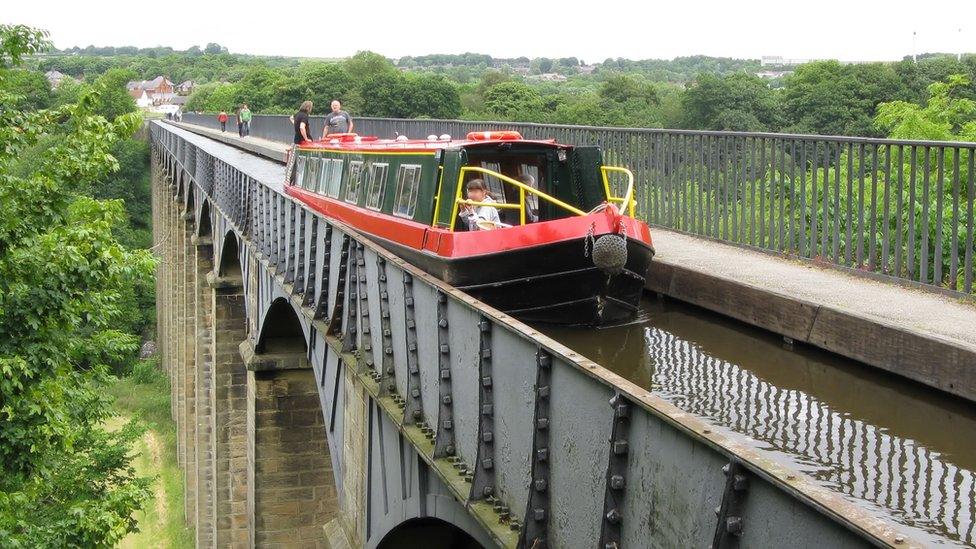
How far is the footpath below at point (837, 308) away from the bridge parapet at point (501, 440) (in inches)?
73.7

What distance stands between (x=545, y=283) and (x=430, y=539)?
2.20m

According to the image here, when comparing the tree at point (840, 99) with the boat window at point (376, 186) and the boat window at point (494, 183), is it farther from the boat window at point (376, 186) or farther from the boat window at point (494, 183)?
the boat window at point (494, 183)

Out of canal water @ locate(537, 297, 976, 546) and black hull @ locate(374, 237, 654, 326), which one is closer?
canal water @ locate(537, 297, 976, 546)

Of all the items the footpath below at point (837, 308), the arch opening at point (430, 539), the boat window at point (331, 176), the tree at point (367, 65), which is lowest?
the arch opening at point (430, 539)

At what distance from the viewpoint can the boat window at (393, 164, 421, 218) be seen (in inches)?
436

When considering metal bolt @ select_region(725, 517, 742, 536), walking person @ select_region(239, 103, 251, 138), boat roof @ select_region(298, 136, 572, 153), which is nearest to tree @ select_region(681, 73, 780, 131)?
walking person @ select_region(239, 103, 251, 138)

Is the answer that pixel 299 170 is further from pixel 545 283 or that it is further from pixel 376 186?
pixel 545 283

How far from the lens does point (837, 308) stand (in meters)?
8.15

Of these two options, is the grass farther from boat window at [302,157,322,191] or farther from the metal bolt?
the metal bolt

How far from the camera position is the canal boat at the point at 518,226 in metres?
9.30

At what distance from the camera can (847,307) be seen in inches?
325

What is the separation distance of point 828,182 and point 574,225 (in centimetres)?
254

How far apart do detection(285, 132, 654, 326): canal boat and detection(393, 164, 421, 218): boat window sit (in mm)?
12

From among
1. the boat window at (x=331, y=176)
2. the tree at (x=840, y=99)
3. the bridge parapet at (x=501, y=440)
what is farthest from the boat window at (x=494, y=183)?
the tree at (x=840, y=99)
